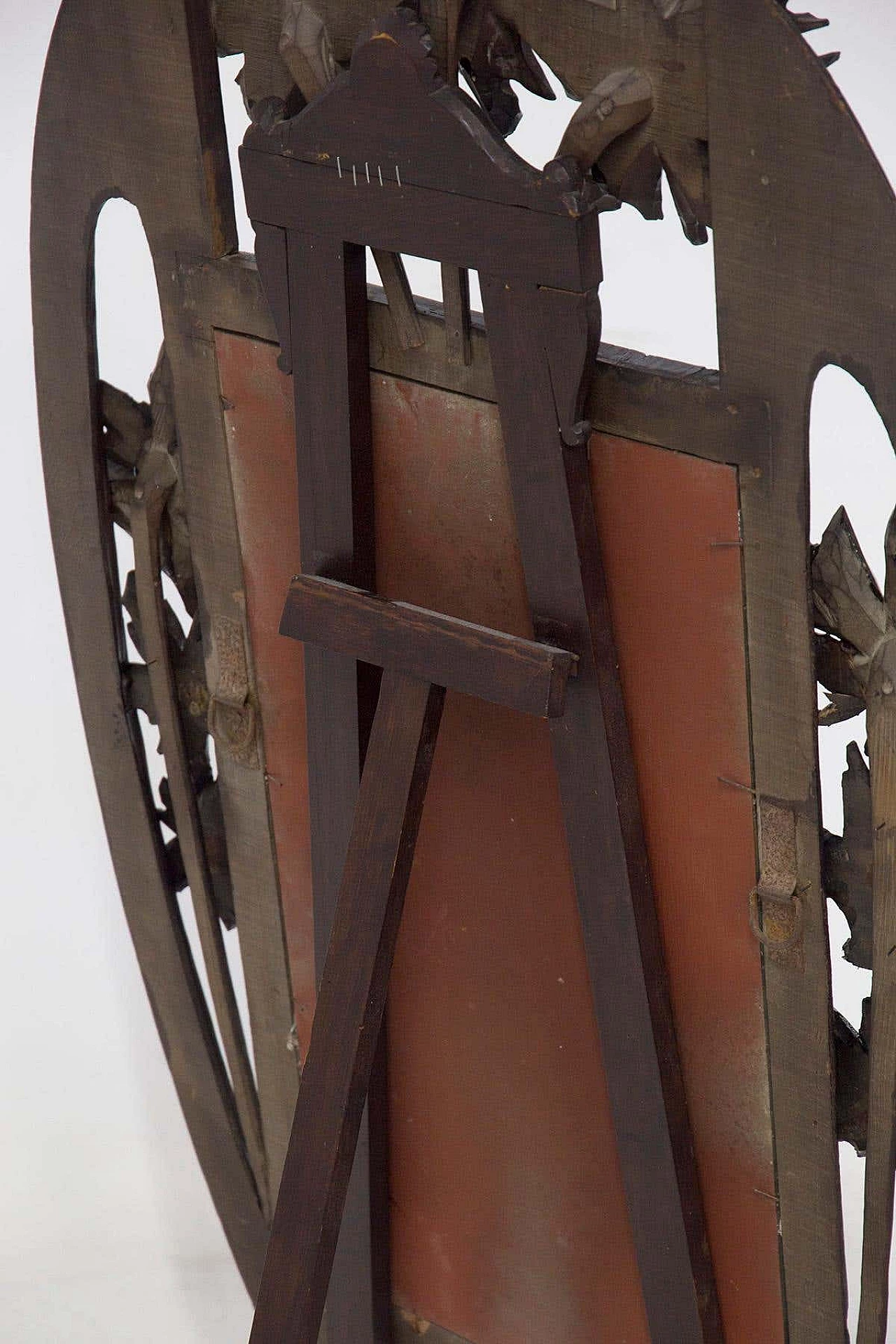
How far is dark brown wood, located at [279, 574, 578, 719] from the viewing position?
128 centimetres

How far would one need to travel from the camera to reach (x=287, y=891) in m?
1.62

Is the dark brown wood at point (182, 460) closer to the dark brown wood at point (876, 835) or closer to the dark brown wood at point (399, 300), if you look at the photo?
Result: the dark brown wood at point (399, 300)

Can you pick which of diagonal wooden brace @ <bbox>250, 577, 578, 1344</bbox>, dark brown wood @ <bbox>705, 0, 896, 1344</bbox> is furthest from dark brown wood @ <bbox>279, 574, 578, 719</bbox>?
dark brown wood @ <bbox>705, 0, 896, 1344</bbox>

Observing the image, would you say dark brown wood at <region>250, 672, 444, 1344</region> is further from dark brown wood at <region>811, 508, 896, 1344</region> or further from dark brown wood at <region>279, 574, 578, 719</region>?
dark brown wood at <region>811, 508, 896, 1344</region>

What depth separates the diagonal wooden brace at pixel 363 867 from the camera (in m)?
1.30

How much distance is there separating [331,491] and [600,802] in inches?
11.4

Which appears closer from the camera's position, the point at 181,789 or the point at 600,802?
the point at 600,802

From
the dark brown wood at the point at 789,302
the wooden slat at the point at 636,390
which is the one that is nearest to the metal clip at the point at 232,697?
the wooden slat at the point at 636,390

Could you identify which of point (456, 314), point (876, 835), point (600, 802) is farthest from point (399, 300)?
point (876, 835)

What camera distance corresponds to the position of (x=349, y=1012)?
4.62ft

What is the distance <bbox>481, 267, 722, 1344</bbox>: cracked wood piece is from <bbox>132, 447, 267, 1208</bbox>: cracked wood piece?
15.2 inches

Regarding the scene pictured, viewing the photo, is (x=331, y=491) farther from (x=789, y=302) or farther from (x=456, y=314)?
(x=789, y=302)

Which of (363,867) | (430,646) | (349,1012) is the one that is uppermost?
(430,646)

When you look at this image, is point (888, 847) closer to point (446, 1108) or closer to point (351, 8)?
point (446, 1108)
